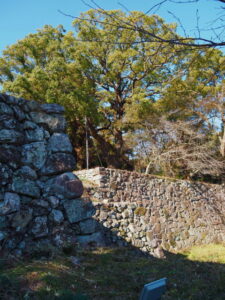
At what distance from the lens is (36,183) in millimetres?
4609

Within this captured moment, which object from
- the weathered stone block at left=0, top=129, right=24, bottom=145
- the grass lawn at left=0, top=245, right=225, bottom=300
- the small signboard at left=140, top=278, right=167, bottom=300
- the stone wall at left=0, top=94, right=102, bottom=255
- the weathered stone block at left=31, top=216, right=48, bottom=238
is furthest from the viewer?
the weathered stone block at left=0, top=129, right=24, bottom=145

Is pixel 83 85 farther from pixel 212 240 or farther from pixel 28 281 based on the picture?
pixel 28 281

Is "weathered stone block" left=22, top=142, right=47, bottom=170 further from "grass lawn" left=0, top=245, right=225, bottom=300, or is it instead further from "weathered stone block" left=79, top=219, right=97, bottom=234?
"grass lawn" left=0, top=245, right=225, bottom=300

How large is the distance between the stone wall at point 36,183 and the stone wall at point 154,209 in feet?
6.85

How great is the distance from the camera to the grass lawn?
2.85 m

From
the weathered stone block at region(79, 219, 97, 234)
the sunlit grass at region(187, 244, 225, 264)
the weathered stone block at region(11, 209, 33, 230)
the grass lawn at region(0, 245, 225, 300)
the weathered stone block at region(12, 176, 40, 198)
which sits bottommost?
the sunlit grass at region(187, 244, 225, 264)

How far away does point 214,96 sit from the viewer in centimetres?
1539

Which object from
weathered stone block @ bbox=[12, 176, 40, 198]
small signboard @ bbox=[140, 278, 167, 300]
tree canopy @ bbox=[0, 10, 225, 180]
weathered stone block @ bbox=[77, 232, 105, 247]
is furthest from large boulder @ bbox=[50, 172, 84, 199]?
tree canopy @ bbox=[0, 10, 225, 180]

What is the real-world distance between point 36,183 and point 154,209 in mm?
6528

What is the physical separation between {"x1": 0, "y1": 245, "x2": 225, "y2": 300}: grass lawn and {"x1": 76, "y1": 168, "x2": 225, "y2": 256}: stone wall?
1.70 metres

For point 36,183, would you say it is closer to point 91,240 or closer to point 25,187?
point 25,187

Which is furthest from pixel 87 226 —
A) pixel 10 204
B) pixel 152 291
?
pixel 152 291

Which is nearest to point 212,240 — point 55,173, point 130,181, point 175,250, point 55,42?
point 175,250

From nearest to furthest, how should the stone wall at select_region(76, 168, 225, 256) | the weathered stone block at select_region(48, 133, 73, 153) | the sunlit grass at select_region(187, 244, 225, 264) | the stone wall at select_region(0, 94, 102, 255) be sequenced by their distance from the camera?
1. the stone wall at select_region(0, 94, 102, 255)
2. the weathered stone block at select_region(48, 133, 73, 153)
3. the stone wall at select_region(76, 168, 225, 256)
4. the sunlit grass at select_region(187, 244, 225, 264)
